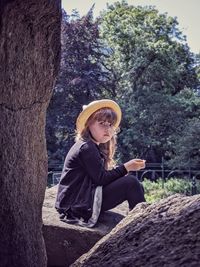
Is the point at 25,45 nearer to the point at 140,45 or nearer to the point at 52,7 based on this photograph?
the point at 52,7

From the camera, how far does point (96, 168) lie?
11.4ft

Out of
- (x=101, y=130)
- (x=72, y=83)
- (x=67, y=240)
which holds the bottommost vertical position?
(x=67, y=240)

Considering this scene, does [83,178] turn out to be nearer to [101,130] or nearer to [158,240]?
[101,130]

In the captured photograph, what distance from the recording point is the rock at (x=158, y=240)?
1362mm

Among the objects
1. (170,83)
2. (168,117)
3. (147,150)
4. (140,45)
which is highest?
(140,45)

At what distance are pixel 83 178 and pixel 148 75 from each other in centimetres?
1660

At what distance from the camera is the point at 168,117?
60.5 ft

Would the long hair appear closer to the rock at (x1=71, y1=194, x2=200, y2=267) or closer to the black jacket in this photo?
the black jacket

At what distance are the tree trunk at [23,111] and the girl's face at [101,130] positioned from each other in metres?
1.49

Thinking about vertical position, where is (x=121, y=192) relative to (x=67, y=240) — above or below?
above

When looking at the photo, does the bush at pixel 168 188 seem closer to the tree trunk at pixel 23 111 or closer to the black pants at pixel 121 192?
the black pants at pixel 121 192

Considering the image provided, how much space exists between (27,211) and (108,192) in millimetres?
1419

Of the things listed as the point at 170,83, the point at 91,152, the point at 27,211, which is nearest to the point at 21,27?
the point at 27,211

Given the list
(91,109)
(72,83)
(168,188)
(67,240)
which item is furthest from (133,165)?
(72,83)
